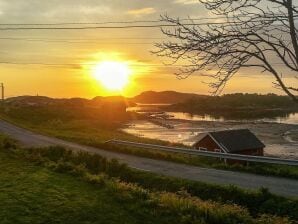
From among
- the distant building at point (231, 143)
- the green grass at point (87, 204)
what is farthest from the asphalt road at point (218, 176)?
the distant building at point (231, 143)

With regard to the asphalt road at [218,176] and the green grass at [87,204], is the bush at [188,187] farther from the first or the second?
the green grass at [87,204]

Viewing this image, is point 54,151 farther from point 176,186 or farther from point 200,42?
point 200,42

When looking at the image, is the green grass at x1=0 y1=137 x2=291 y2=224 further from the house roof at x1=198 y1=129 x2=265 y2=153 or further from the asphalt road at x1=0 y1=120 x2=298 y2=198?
the house roof at x1=198 y1=129 x2=265 y2=153

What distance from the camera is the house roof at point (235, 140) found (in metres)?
40.1

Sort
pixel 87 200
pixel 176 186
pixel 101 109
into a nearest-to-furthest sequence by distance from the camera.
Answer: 1. pixel 87 200
2. pixel 176 186
3. pixel 101 109

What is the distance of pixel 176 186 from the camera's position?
20438 mm

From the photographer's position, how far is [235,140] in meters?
41.3

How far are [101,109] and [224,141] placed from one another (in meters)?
106

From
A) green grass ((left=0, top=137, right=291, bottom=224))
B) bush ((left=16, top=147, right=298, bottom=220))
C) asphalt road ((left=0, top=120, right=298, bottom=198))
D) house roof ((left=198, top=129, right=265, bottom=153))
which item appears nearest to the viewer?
green grass ((left=0, top=137, right=291, bottom=224))

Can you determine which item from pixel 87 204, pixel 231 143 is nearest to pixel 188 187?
pixel 87 204

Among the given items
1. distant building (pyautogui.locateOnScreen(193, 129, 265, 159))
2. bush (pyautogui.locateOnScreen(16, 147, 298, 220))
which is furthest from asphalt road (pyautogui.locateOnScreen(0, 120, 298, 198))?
distant building (pyautogui.locateOnScreen(193, 129, 265, 159))

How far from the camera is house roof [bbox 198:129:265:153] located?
4006cm

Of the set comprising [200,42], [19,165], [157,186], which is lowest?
[157,186]

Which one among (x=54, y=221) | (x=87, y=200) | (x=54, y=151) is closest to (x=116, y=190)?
(x=87, y=200)
